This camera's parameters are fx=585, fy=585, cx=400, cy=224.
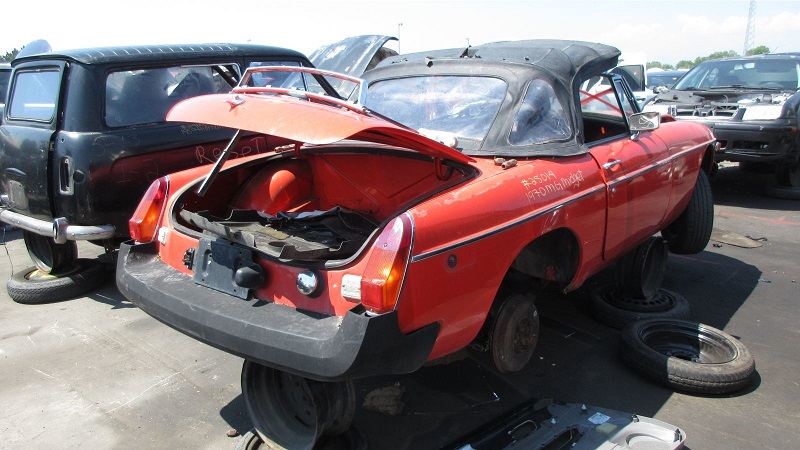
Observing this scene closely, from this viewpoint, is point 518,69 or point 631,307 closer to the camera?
point 518,69

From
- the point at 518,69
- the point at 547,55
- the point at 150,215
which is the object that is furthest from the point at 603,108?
the point at 150,215

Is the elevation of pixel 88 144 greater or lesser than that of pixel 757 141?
greater

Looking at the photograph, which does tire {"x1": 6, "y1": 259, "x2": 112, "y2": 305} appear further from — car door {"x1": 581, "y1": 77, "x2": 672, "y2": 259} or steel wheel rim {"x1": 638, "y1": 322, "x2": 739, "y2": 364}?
steel wheel rim {"x1": 638, "y1": 322, "x2": 739, "y2": 364}

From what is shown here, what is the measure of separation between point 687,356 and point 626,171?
3.81 ft

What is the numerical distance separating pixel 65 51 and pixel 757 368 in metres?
5.23

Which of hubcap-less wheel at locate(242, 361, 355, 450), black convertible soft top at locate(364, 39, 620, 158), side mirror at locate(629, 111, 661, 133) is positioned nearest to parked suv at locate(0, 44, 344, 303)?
black convertible soft top at locate(364, 39, 620, 158)

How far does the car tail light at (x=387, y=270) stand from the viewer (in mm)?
2146

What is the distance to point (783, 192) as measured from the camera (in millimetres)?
7648

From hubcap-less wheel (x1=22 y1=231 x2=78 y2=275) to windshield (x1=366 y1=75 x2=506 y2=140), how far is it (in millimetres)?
2934

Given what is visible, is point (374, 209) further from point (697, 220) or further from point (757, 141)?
point (757, 141)

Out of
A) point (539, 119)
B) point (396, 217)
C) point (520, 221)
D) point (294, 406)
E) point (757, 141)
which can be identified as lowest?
point (294, 406)

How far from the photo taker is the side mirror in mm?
3656

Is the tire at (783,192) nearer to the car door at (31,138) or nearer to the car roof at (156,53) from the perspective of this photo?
the car roof at (156,53)

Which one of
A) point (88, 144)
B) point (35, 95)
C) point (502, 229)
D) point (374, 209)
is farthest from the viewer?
point (35, 95)
